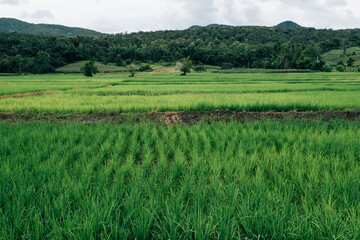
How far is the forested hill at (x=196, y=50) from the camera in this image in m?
60.4

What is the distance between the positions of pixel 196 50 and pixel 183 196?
80.6 m

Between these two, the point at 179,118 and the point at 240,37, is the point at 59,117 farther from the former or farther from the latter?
the point at 240,37

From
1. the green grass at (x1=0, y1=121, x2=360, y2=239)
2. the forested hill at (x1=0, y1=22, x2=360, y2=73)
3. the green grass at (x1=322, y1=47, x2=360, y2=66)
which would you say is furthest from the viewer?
the green grass at (x1=322, y1=47, x2=360, y2=66)

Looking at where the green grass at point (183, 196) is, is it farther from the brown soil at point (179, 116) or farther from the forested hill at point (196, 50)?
the forested hill at point (196, 50)

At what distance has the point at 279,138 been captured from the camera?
187 inches

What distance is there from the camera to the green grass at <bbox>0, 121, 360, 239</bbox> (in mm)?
1707

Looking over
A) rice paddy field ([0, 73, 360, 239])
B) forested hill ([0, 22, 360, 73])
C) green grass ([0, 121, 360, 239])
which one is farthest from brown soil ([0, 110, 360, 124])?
forested hill ([0, 22, 360, 73])

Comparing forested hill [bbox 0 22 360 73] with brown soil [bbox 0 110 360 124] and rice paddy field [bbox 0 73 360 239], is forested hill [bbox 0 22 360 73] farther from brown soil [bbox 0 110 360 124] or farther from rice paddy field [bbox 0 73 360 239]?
rice paddy field [bbox 0 73 360 239]

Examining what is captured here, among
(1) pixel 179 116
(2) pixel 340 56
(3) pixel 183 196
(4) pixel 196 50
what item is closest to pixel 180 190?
(3) pixel 183 196

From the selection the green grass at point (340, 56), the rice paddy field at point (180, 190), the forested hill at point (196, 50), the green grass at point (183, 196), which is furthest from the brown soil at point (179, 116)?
the green grass at point (340, 56)

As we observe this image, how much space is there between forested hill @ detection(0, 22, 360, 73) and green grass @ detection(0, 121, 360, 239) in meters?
60.0

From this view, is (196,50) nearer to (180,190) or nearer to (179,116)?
(179,116)

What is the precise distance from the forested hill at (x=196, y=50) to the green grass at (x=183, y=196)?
60.0m

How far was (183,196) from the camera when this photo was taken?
226cm
